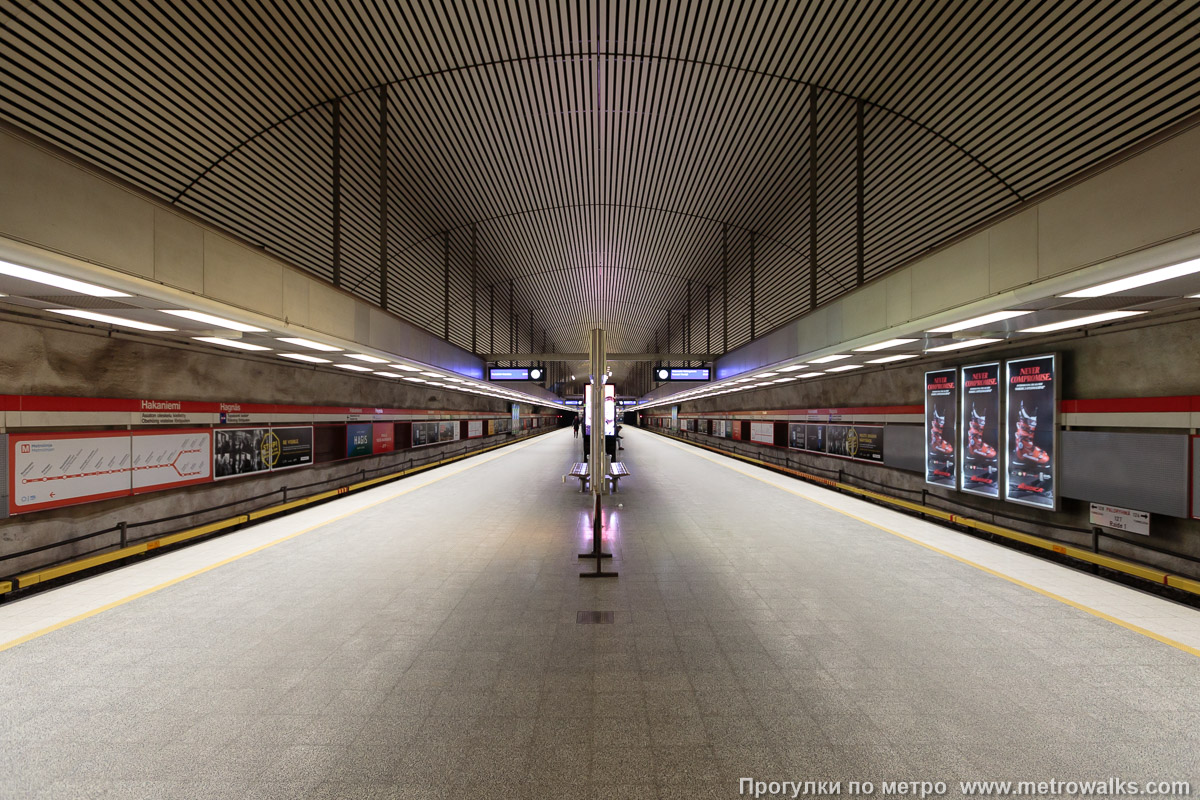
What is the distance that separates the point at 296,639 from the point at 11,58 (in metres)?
7.33

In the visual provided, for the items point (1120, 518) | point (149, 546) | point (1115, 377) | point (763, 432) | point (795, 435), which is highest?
point (1115, 377)

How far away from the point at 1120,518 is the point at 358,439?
1378 centimetres

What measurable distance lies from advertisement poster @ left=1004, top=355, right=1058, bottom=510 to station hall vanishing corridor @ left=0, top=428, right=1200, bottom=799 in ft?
6.14

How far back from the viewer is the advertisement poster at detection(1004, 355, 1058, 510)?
5.89 meters

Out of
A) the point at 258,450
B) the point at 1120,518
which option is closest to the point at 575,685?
the point at 1120,518

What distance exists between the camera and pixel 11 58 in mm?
5074

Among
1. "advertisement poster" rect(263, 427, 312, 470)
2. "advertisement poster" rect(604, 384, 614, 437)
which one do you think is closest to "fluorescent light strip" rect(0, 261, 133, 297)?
"advertisement poster" rect(263, 427, 312, 470)

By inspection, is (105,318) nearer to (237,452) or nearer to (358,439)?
(237,452)

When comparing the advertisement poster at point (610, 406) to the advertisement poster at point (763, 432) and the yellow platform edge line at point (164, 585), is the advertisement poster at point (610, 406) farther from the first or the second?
the yellow platform edge line at point (164, 585)

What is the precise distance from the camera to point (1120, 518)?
16.8ft

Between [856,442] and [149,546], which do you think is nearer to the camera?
[149,546]

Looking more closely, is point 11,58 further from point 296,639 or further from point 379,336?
point 296,639

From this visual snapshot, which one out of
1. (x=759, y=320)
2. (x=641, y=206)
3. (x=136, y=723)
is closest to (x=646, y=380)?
(x=759, y=320)

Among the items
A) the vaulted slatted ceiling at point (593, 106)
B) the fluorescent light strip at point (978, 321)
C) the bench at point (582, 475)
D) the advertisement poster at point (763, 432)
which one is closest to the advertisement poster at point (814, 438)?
the advertisement poster at point (763, 432)
